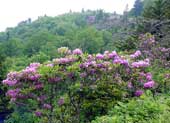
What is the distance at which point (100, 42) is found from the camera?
169 ft

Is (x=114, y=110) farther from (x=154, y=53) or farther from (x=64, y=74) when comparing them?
(x=154, y=53)

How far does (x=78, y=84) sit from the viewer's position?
22.8 ft

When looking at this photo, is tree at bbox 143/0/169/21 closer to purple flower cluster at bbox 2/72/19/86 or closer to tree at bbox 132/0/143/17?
purple flower cluster at bbox 2/72/19/86

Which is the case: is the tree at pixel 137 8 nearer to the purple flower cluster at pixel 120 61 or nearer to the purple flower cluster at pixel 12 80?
the purple flower cluster at pixel 120 61

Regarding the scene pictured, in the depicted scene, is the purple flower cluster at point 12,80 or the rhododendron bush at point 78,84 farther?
the purple flower cluster at point 12,80

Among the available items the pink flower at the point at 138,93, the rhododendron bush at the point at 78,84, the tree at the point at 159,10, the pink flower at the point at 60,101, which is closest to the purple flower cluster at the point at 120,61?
the rhododendron bush at the point at 78,84

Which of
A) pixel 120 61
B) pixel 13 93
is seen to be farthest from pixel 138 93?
pixel 13 93

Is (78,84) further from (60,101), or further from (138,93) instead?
Result: (138,93)

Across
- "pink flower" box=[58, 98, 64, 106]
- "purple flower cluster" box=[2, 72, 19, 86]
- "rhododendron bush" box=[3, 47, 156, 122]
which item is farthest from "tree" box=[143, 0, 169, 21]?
"purple flower cluster" box=[2, 72, 19, 86]

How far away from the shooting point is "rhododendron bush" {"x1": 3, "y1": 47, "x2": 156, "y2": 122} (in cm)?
699

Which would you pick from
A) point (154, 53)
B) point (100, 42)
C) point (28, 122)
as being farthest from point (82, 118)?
point (100, 42)

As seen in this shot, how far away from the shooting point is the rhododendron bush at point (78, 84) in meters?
6.99

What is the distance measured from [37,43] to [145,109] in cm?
4664

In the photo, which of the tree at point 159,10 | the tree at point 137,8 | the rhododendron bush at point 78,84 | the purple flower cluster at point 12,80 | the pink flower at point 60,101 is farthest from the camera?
the tree at point 137,8
